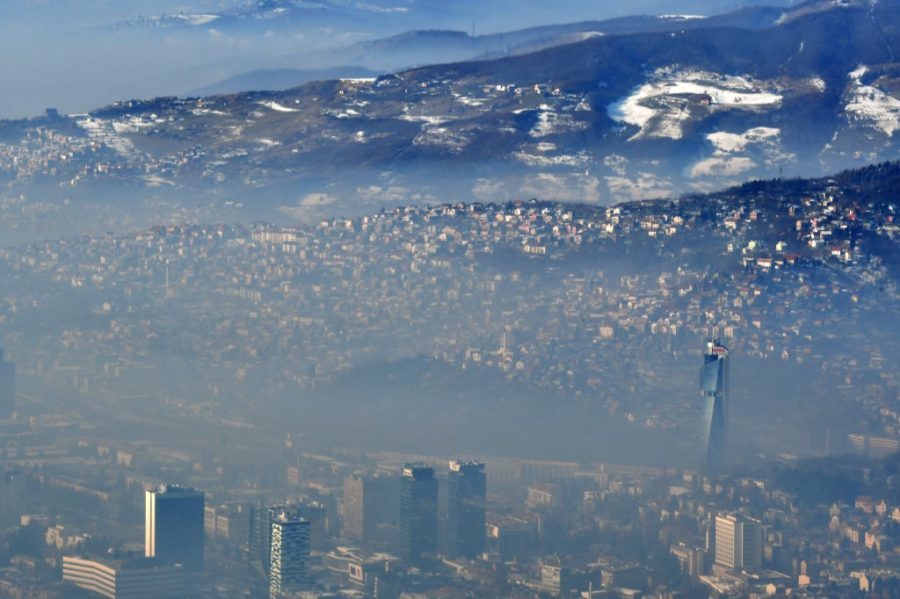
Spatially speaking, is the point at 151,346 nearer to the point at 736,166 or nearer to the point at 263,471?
the point at 263,471

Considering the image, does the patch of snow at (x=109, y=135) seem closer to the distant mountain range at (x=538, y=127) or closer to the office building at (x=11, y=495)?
the distant mountain range at (x=538, y=127)

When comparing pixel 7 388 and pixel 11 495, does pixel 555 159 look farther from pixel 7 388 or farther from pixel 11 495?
pixel 11 495

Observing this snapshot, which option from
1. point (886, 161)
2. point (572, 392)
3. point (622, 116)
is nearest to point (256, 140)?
point (622, 116)

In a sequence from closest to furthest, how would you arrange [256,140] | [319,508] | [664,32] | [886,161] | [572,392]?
[319,508] < [572,392] < [886,161] < [256,140] < [664,32]

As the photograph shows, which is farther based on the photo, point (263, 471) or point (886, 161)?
point (886, 161)

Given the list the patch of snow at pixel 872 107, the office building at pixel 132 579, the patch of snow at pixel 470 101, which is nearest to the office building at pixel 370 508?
the office building at pixel 132 579

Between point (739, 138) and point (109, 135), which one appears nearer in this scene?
point (739, 138)

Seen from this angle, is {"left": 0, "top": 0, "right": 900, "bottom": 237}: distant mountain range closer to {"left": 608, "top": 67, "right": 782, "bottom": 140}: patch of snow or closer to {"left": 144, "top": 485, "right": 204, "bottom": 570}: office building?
{"left": 608, "top": 67, "right": 782, "bottom": 140}: patch of snow

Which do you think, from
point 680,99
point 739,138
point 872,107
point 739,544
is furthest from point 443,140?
point 739,544
